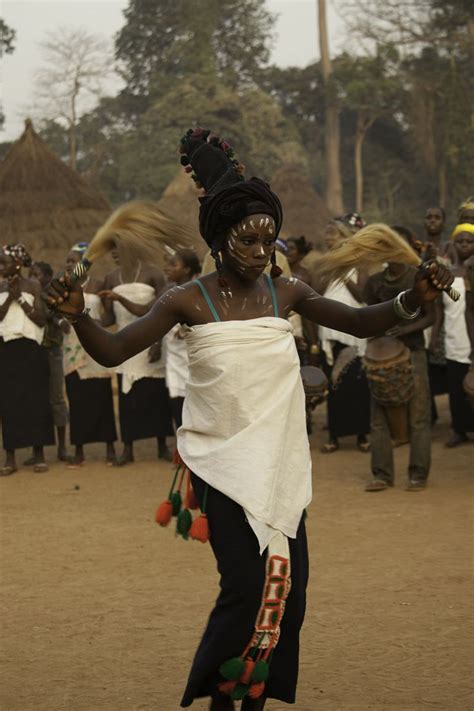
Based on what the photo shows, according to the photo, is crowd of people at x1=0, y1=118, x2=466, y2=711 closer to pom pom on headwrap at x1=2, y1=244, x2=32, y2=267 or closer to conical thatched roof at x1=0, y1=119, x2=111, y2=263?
pom pom on headwrap at x1=2, y1=244, x2=32, y2=267

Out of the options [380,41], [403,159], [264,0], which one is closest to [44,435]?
[380,41]

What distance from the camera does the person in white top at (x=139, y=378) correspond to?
1010 centimetres

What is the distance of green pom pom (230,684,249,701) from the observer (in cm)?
388

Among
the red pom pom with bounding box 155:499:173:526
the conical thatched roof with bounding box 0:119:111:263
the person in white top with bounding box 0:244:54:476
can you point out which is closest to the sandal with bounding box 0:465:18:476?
the person in white top with bounding box 0:244:54:476

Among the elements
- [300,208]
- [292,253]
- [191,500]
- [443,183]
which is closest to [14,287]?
[292,253]

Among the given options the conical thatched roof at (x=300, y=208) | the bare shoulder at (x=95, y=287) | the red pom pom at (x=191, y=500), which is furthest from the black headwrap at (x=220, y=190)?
the conical thatched roof at (x=300, y=208)

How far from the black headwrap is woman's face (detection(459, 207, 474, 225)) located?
4.98 m

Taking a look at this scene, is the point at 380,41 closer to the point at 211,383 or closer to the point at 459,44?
the point at 459,44

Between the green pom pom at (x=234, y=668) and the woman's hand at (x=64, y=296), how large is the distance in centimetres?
124

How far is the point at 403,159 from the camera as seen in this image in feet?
126

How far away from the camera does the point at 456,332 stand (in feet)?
34.8

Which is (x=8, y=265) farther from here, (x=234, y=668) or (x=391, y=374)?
(x=234, y=668)

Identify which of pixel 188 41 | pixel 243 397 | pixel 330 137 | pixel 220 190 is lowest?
pixel 243 397

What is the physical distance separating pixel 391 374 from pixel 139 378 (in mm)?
2990
